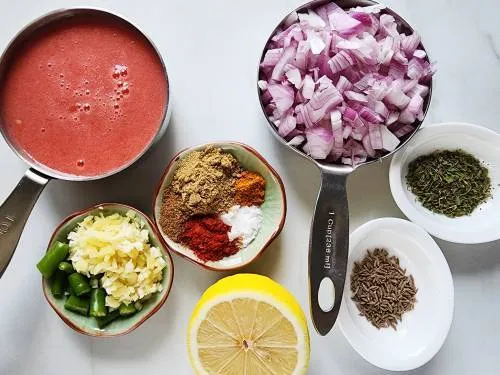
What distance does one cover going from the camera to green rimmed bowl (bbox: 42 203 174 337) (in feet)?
5.51

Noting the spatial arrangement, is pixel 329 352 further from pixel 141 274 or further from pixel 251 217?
pixel 141 274

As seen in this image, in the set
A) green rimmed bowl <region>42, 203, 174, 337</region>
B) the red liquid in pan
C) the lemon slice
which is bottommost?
the lemon slice

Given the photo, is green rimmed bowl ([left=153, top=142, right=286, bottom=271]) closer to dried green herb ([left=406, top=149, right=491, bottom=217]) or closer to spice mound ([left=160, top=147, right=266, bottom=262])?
spice mound ([left=160, top=147, right=266, bottom=262])

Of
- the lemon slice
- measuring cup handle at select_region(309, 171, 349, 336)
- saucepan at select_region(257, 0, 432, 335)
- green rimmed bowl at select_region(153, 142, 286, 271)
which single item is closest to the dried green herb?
saucepan at select_region(257, 0, 432, 335)

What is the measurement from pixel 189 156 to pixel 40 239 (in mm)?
513

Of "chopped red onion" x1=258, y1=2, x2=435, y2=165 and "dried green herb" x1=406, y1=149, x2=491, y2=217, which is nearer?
"chopped red onion" x1=258, y1=2, x2=435, y2=165

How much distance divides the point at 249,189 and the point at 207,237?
0.57 feet

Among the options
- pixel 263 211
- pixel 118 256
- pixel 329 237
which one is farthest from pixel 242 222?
pixel 118 256

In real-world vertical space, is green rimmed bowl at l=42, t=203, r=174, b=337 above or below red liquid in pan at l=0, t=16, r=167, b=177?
below

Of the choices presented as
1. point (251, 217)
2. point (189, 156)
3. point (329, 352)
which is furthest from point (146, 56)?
point (329, 352)

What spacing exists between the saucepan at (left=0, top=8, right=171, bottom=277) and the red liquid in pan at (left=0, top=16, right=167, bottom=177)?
1cm

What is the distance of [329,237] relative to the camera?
1643 mm

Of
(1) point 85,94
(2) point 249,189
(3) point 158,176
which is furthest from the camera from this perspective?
(3) point 158,176

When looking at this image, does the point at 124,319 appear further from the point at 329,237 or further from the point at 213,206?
the point at 329,237
